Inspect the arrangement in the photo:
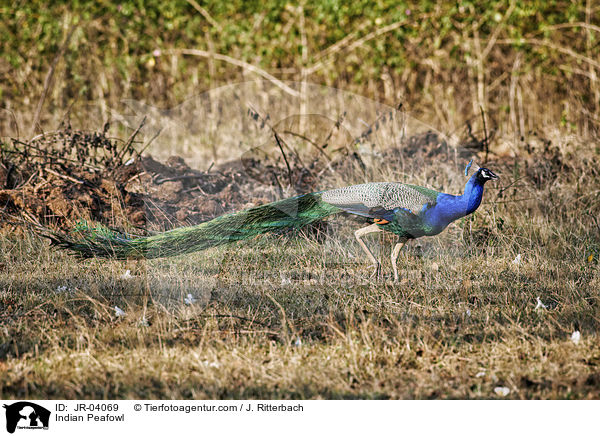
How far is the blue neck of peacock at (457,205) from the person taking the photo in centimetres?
396

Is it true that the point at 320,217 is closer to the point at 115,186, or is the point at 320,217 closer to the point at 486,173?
the point at 486,173

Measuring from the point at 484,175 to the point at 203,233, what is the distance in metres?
1.89

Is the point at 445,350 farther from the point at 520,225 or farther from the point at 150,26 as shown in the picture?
the point at 150,26

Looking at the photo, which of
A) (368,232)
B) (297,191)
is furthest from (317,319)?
(297,191)

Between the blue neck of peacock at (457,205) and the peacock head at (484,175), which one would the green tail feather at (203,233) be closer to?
the blue neck of peacock at (457,205)

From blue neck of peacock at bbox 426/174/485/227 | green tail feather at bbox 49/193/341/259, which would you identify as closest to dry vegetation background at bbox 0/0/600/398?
green tail feather at bbox 49/193/341/259

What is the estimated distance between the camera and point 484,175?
3922 millimetres

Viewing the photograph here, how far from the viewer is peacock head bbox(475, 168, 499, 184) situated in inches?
154

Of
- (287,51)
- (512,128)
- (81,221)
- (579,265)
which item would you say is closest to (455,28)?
(512,128)

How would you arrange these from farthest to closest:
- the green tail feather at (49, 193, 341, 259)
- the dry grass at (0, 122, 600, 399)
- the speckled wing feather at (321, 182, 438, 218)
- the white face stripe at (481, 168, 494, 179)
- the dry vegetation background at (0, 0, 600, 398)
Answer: the green tail feather at (49, 193, 341, 259) < the speckled wing feather at (321, 182, 438, 218) < the white face stripe at (481, 168, 494, 179) < the dry vegetation background at (0, 0, 600, 398) < the dry grass at (0, 122, 600, 399)
